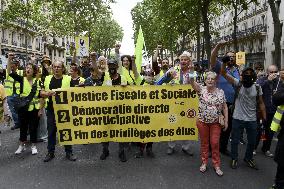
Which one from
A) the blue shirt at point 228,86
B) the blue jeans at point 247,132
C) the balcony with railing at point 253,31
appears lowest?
the blue jeans at point 247,132

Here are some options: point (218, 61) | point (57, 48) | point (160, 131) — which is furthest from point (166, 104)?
point (57, 48)

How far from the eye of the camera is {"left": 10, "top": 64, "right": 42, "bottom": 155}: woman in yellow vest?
8.11m

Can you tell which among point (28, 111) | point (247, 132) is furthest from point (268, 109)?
point (28, 111)

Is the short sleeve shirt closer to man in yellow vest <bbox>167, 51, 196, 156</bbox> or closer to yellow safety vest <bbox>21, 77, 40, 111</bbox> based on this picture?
man in yellow vest <bbox>167, 51, 196, 156</bbox>

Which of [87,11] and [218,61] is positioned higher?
[87,11]

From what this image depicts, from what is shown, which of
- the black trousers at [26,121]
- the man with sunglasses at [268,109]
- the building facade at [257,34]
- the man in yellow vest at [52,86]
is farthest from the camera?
the building facade at [257,34]

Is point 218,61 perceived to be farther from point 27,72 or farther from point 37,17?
point 37,17

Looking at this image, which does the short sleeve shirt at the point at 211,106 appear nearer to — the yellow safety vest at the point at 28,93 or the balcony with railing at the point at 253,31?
the yellow safety vest at the point at 28,93

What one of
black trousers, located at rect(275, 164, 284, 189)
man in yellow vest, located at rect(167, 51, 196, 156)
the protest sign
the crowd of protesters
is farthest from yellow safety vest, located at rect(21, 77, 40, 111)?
black trousers, located at rect(275, 164, 284, 189)

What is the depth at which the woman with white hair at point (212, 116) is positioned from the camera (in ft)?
22.1

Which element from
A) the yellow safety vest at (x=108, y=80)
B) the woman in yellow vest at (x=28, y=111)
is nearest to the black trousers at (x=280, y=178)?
the yellow safety vest at (x=108, y=80)

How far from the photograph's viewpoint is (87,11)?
145 feet

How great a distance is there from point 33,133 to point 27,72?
1.27m

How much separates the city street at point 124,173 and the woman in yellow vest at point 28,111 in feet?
1.16
